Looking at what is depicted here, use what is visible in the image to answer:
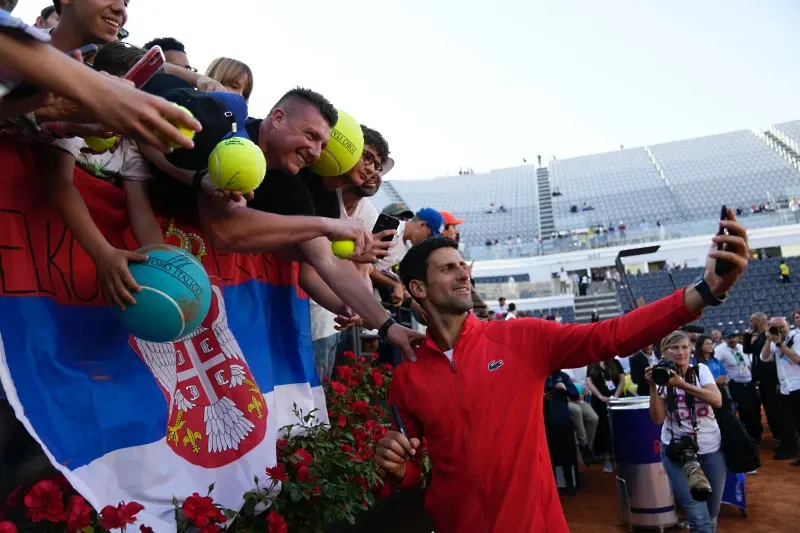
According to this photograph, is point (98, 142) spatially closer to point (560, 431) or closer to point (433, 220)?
point (433, 220)

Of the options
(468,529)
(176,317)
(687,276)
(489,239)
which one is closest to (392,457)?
(468,529)

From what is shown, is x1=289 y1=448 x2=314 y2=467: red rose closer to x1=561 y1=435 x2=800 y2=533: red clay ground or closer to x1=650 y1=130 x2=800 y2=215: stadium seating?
x1=561 y1=435 x2=800 y2=533: red clay ground

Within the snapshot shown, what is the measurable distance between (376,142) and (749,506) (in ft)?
21.2

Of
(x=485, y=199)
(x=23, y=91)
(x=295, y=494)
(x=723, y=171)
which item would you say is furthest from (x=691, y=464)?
(x=485, y=199)

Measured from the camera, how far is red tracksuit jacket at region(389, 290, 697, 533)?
7.91 feet

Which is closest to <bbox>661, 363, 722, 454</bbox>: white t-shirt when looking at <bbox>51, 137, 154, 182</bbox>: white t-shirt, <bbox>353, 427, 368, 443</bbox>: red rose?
<bbox>353, 427, 368, 443</bbox>: red rose

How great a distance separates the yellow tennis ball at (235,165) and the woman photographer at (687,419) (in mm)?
3884

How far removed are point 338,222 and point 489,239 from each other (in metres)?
37.4

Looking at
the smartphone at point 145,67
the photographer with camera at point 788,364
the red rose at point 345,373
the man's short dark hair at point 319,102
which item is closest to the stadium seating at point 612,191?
the photographer with camera at point 788,364

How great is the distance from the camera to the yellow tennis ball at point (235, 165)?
2.21 m

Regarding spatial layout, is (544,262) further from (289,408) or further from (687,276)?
(289,408)

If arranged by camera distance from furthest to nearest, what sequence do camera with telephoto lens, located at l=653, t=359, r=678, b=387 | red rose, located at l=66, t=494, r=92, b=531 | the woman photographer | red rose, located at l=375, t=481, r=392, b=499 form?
the woman photographer < camera with telephoto lens, located at l=653, t=359, r=678, b=387 < red rose, located at l=375, t=481, r=392, b=499 < red rose, located at l=66, t=494, r=92, b=531

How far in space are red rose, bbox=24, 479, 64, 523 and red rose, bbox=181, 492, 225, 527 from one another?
18.3 inches

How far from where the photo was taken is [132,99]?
1.35 meters
